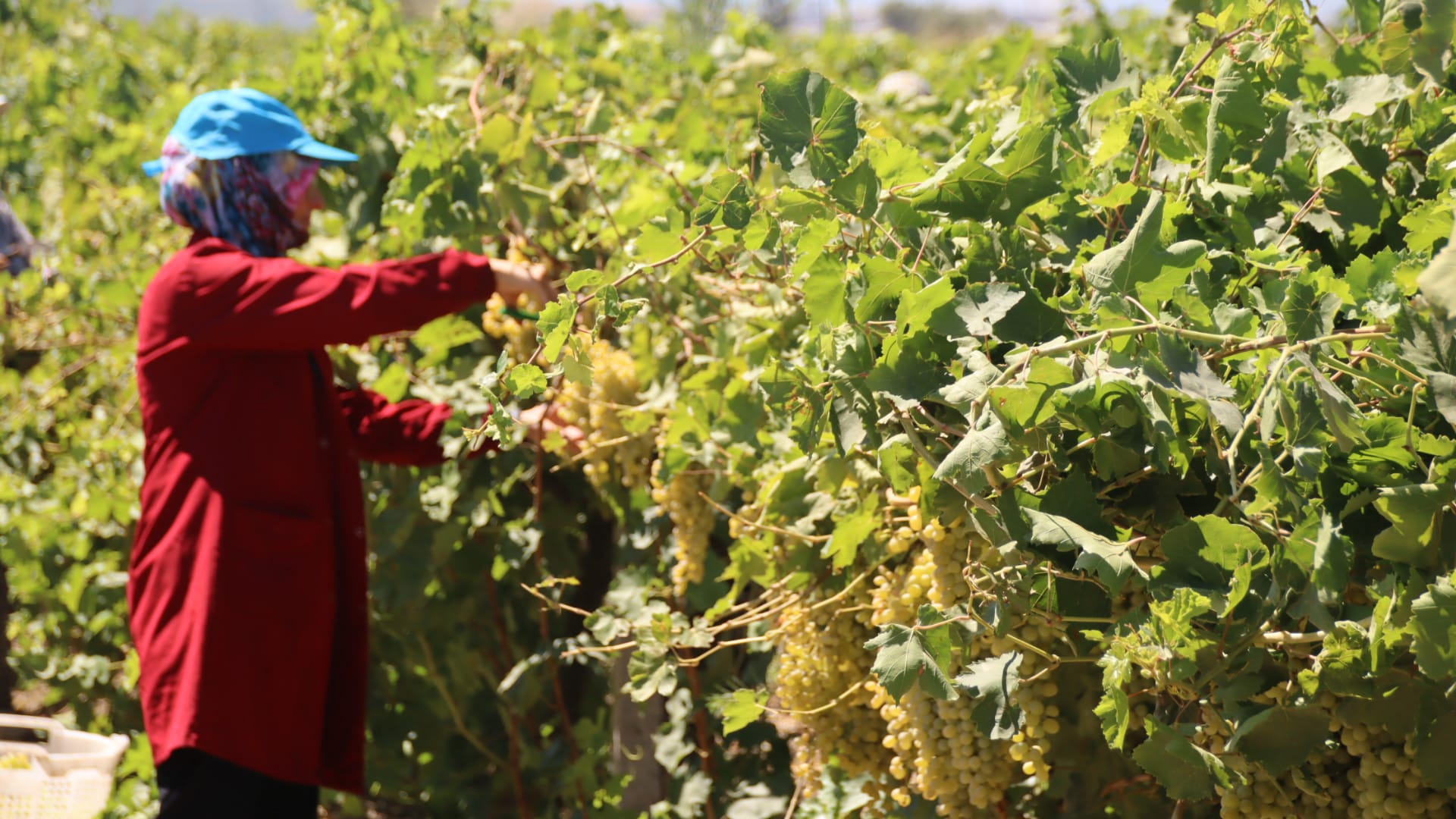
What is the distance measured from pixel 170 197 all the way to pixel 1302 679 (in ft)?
7.12

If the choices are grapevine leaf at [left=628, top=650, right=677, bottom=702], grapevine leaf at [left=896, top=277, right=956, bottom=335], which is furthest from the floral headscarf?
grapevine leaf at [left=896, top=277, right=956, bottom=335]

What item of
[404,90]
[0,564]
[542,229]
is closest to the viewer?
[542,229]

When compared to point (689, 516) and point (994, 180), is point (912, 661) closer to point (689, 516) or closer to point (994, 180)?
point (994, 180)

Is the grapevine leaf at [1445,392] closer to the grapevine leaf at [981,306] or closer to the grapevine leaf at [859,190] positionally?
the grapevine leaf at [981,306]

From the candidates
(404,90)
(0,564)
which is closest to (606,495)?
(404,90)

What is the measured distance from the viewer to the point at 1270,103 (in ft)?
5.21

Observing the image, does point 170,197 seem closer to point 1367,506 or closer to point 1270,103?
point 1270,103

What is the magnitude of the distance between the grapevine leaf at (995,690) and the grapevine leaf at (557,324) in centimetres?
55

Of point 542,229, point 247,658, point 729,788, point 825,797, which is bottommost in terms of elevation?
point 729,788

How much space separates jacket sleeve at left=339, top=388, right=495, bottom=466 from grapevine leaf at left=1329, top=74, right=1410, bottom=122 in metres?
1.70

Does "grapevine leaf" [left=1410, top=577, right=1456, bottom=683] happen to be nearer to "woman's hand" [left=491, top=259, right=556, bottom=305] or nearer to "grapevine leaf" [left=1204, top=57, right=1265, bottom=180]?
"grapevine leaf" [left=1204, top=57, right=1265, bottom=180]

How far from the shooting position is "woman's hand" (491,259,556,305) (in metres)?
2.33

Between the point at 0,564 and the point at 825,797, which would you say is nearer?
the point at 825,797

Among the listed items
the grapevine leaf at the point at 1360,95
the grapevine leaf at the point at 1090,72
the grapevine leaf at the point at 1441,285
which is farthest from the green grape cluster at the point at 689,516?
the grapevine leaf at the point at 1441,285
